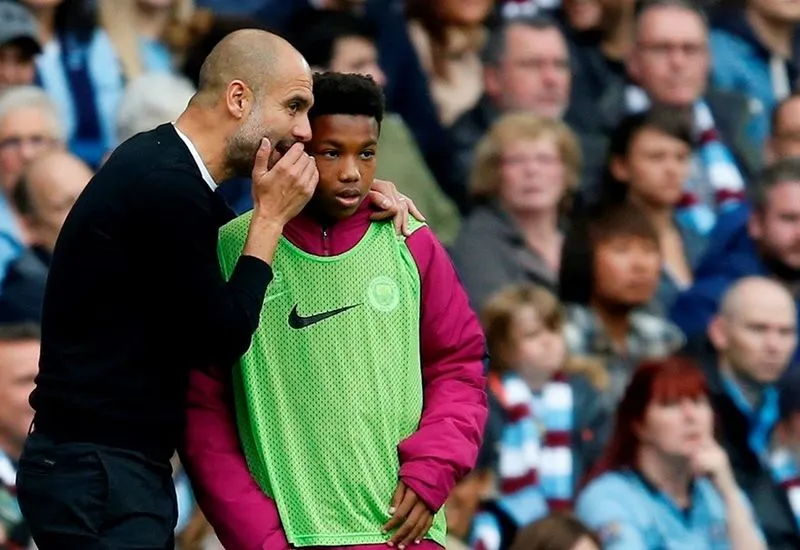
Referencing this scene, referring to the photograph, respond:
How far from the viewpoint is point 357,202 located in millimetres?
5074

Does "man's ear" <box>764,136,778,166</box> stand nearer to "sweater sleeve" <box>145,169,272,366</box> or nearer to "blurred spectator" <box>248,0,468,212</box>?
"blurred spectator" <box>248,0,468,212</box>

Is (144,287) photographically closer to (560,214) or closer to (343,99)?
(343,99)

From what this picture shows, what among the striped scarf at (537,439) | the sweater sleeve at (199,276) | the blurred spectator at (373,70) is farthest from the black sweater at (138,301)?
the blurred spectator at (373,70)

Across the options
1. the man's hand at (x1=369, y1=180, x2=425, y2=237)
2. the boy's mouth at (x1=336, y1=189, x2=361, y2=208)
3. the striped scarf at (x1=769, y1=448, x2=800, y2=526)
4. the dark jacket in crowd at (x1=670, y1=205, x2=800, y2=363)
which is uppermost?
the boy's mouth at (x1=336, y1=189, x2=361, y2=208)

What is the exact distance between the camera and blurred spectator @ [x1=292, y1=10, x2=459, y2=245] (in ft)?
28.6

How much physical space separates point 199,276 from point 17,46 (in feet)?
12.1

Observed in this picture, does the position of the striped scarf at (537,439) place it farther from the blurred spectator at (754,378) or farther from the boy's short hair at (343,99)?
the boy's short hair at (343,99)

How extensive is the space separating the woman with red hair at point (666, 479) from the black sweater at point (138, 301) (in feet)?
10.5

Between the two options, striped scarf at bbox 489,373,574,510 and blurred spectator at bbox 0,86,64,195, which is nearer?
striped scarf at bbox 489,373,574,510

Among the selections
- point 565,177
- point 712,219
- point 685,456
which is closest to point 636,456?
point 685,456

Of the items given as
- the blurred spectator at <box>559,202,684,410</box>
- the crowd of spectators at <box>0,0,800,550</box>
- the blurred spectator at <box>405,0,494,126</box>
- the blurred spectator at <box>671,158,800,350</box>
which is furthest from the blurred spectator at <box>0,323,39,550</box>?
the blurred spectator at <box>671,158,800,350</box>

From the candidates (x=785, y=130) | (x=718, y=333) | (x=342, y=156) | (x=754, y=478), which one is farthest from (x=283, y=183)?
(x=785, y=130)

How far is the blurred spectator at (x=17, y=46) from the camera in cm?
822

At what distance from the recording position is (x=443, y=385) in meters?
5.18
